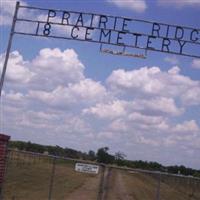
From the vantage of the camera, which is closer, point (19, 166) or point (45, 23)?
point (45, 23)

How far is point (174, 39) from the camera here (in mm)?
21922

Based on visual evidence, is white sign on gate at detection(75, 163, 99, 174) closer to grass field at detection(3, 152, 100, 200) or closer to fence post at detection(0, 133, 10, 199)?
fence post at detection(0, 133, 10, 199)

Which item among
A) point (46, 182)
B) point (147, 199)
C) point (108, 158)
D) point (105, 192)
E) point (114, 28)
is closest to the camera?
point (105, 192)

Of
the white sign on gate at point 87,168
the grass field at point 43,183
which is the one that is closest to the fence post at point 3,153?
the grass field at point 43,183

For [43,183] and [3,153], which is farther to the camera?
[43,183]

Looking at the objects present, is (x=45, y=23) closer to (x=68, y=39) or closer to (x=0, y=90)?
(x=68, y=39)

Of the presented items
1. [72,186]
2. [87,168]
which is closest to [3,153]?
[87,168]

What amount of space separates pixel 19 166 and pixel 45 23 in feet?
81.5

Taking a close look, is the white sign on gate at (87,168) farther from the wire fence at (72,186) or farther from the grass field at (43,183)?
the grass field at (43,183)

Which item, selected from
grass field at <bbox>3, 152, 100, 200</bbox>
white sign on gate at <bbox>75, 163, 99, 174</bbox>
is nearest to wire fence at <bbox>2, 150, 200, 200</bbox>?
grass field at <bbox>3, 152, 100, 200</bbox>

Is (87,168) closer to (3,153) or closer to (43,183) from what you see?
(3,153)

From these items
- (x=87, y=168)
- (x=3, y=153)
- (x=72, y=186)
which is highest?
(x=3, y=153)

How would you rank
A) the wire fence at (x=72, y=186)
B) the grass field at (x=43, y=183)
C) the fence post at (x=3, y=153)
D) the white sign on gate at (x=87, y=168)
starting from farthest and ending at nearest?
the grass field at (x=43, y=183)
the wire fence at (x=72, y=186)
the fence post at (x=3, y=153)
the white sign on gate at (x=87, y=168)

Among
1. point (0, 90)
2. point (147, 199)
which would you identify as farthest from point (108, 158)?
point (0, 90)
